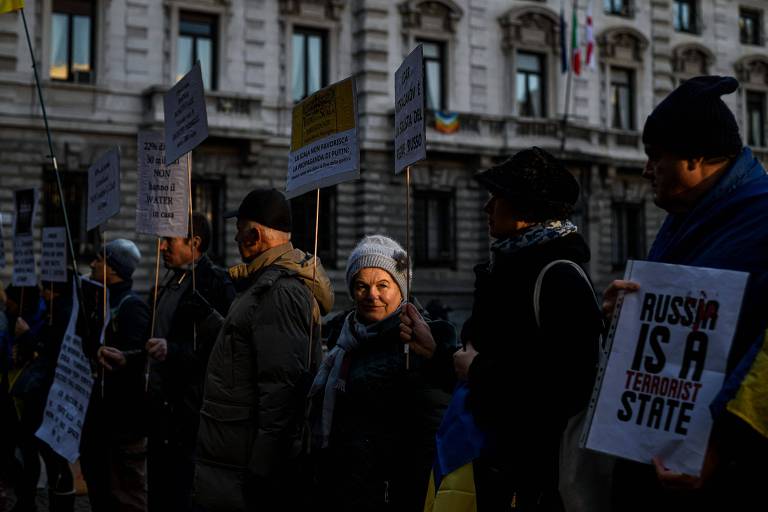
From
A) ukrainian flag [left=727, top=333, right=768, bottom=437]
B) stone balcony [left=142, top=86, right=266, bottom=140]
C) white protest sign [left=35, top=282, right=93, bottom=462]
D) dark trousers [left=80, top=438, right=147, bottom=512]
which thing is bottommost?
dark trousers [left=80, top=438, right=147, bottom=512]

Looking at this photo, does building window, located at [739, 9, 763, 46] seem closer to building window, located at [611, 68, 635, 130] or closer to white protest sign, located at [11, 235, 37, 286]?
building window, located at [611, 68, 635, 130]

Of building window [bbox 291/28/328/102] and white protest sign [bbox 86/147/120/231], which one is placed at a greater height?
building window [bbox 291/28/328/102]

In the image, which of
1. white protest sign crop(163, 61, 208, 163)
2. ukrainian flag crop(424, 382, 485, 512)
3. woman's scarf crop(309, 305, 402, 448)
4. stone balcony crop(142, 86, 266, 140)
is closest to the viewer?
ukrainian flag crop(424, 382, 485, 512)

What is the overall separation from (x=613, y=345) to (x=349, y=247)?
60.7 ft

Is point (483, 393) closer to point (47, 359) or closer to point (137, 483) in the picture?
point (137, 483)

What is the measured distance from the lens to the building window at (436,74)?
72.3 feet

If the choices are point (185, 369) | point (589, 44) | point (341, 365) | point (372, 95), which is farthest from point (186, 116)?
point (589, 44)

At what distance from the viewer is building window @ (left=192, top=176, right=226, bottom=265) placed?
63.0 ft

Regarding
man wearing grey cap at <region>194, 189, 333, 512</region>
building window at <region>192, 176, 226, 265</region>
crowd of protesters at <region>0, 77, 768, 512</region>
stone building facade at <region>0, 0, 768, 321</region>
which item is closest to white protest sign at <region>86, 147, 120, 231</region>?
crowd of protesters at <region>0, 77, 768, 512</region>

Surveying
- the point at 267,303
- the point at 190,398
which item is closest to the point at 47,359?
the point at 190,398

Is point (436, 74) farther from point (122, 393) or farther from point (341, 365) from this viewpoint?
point (341, 365)

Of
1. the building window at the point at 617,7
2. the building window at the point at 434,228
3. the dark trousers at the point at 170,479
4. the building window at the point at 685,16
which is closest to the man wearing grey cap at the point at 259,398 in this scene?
the dark trousers at the point at 170,479

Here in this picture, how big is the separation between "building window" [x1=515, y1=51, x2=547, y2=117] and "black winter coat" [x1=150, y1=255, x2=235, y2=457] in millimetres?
19030

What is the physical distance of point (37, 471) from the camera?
20.7ft
